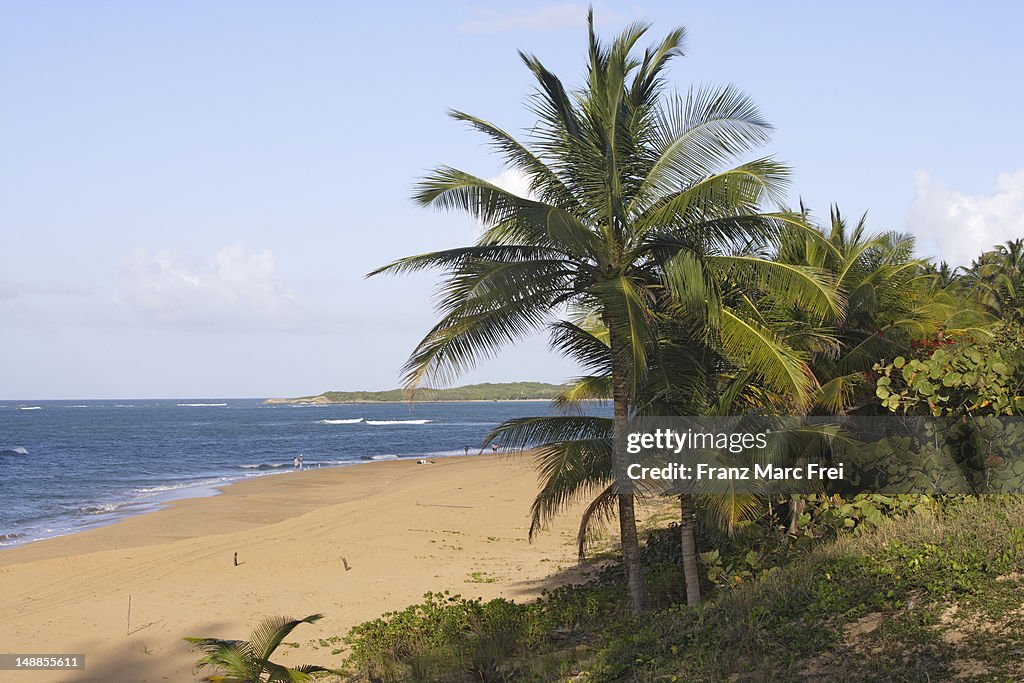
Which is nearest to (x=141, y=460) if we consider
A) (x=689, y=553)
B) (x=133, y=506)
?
(x=133, y=506)

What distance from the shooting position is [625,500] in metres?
10.0

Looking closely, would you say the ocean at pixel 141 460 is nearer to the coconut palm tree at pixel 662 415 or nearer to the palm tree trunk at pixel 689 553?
the coconut palm tree at pixel 662 415

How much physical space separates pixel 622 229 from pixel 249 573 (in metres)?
10.6

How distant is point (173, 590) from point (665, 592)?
9.04 meters

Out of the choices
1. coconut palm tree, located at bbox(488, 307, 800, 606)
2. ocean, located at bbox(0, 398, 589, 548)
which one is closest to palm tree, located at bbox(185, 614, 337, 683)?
ocean, located at bbox(0, 398, 589, 548)

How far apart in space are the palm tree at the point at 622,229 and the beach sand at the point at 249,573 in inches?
188

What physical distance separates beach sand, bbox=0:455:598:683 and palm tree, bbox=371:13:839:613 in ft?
15.6

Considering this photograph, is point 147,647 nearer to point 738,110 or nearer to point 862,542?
point 862,542

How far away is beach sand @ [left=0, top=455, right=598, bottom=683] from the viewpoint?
12.2m

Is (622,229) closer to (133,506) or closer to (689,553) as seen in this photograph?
(689,553)

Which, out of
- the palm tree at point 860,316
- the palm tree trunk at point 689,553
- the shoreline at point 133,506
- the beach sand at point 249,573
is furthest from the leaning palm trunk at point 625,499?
the shoreline at point 133,506

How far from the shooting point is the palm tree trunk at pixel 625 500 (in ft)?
32.4

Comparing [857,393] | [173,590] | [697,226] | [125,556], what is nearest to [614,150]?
[697,226]

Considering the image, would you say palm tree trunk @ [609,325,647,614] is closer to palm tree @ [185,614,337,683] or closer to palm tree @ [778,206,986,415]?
palm tree @ [778,206,986,415]
